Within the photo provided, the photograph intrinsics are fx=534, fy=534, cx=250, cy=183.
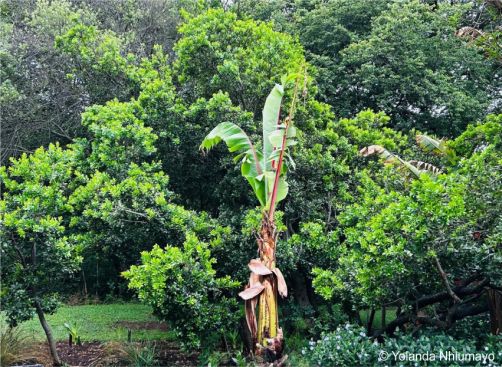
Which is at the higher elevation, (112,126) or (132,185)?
(112,126)

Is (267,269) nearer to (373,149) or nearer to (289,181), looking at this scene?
(289,181)

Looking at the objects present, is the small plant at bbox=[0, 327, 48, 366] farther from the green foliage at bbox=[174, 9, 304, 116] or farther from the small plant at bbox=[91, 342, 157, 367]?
the green foliage at bbox=[174, 9, 304, 116]

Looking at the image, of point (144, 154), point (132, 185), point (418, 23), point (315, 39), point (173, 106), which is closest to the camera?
point (132, 185)

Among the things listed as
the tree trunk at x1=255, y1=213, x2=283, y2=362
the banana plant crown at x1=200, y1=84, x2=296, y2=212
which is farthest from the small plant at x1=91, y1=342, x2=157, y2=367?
the banana plant crown at x1=200, y1=84, x2=296, y2=212

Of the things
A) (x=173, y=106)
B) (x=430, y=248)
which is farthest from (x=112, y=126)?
(x=430, y=248)

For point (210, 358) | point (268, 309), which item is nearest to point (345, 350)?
point (268, 309)

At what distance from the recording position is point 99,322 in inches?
506

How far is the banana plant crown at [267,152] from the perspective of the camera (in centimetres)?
783

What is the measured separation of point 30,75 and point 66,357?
28.9 feet

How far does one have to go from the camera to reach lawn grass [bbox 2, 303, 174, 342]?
11328 mm

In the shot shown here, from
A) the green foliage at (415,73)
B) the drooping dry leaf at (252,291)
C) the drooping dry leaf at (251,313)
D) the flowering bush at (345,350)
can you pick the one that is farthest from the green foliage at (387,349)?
the green foliage at (415,73)

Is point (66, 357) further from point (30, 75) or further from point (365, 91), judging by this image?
point (365, 91)

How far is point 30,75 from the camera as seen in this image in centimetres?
1534

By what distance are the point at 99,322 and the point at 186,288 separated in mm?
5441
